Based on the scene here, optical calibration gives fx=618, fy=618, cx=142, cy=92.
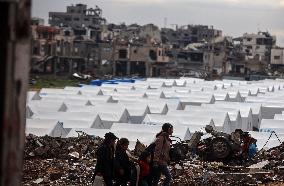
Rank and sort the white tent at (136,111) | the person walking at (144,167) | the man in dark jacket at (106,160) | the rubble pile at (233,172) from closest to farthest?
the man in dark jacket at (106,160) → the person walking at (144,167) → the rubble pile at (233,172) → the white tent at (136,111)

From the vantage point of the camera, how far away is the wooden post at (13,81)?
6.81 ft

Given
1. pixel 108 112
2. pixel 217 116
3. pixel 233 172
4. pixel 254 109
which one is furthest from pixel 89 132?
pixel 254 109

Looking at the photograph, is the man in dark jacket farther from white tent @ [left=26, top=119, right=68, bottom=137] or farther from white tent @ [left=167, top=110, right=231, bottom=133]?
white tent @ [left=167, top=110, right=231, bottom=133]

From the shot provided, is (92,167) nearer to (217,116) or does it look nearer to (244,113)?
(217,116)

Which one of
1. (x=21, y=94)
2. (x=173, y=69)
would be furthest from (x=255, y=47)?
(x=21, y=94)

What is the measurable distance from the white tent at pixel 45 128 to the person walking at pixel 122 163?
315 inches

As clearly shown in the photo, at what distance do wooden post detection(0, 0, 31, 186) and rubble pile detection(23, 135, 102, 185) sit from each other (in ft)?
25.1

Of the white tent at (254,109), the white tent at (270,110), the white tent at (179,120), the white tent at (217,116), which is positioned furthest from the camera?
the white tent at (270,110)

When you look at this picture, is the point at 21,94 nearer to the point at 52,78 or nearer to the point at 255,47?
the point at 52,78

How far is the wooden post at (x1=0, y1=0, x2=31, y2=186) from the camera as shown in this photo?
2.07m

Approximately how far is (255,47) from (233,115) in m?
69.9

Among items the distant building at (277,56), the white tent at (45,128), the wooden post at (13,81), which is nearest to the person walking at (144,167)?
the wooden post at (13,81)

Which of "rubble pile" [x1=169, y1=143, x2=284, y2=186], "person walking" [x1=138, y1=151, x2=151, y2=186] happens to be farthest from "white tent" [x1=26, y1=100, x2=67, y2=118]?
"person walking" [x1=138, y1=151, x2=151, y2=186]

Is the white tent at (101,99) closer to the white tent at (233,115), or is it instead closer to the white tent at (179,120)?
the white tent at (233,115)
